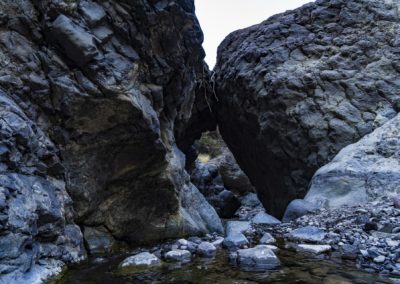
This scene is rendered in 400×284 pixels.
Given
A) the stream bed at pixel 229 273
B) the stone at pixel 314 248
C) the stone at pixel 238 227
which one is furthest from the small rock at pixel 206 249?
the stone at pixel 238 227

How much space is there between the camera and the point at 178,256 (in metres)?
6.98

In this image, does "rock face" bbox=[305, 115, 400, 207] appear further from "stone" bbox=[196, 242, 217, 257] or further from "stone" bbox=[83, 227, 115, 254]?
"stone" bbox=[83, 227, 115, 254]

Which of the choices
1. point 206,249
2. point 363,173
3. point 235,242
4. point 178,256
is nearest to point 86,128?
point 178,256

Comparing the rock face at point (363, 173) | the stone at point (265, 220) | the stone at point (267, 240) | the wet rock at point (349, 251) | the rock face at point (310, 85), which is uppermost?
the rock face at point (310, 85)

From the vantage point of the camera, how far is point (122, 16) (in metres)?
9.38

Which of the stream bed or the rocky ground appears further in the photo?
the rocky ground

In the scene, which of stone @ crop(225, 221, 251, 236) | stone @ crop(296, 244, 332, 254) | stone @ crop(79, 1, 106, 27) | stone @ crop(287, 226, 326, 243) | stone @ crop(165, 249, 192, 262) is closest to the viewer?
stone @ crop(296, 244, 332, 254)

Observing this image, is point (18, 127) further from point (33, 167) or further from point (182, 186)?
point (182, 186)

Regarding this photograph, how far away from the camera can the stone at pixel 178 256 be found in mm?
6914

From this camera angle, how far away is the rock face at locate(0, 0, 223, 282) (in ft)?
20.8

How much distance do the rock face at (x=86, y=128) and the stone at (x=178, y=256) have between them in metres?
1.85

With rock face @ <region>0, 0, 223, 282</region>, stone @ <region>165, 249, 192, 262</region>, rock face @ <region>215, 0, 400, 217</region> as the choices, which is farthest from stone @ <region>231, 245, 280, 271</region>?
rock face @ <region>215, 0, 400, 217</region>

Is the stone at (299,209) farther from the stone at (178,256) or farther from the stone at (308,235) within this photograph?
the stone at (178,256)

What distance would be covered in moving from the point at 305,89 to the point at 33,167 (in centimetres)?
1132
